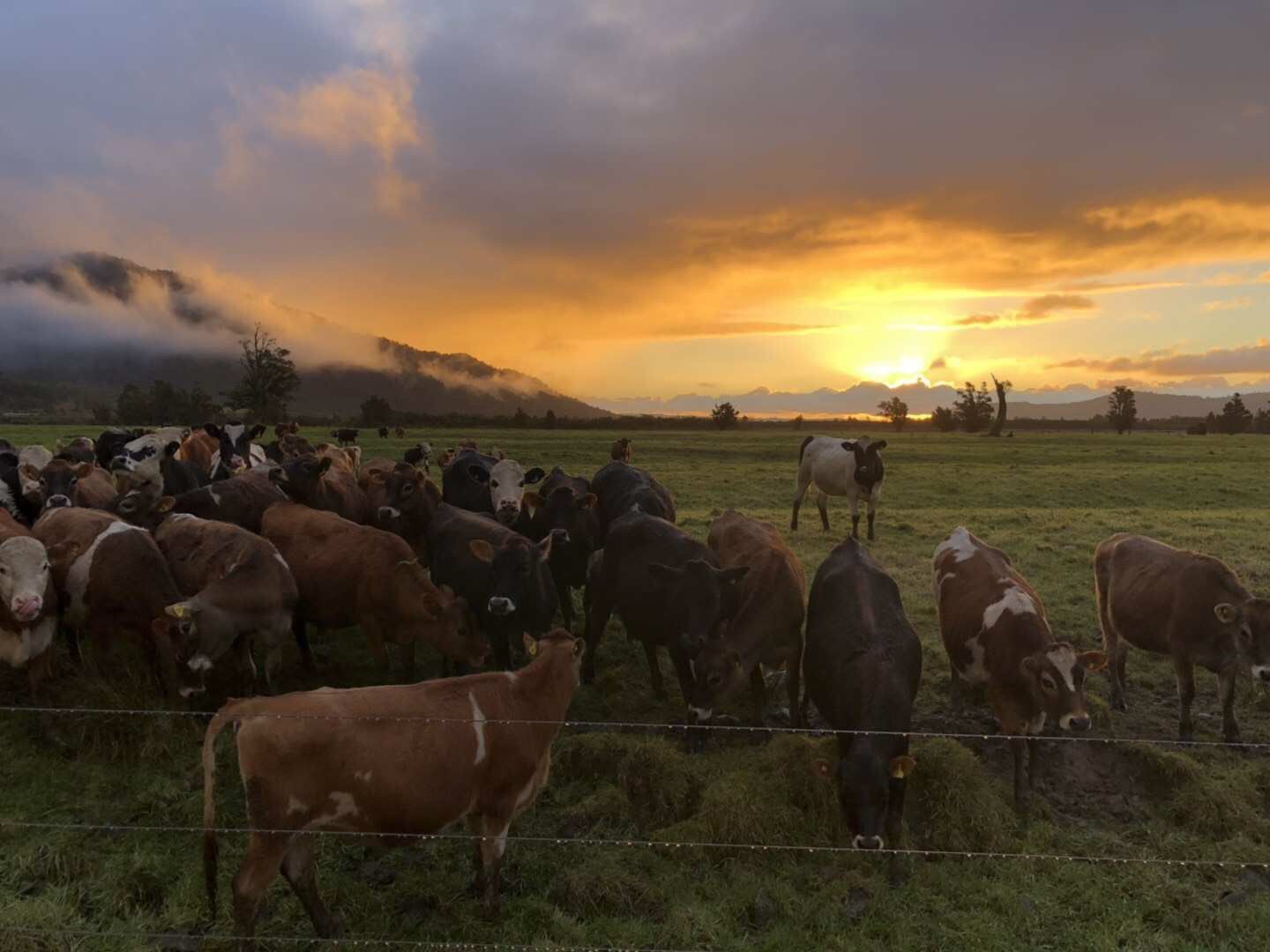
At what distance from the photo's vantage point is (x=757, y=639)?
7.38m

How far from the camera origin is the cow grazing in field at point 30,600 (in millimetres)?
7051

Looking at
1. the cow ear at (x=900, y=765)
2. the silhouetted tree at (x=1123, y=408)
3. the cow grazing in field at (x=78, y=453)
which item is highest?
the silhouetted tree at (x=1123, y=408)

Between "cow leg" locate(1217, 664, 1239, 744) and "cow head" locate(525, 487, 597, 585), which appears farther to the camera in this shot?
"cow head" locate(525, 487, 597, 585)

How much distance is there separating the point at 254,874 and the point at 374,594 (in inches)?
153

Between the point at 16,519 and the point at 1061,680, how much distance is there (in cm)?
1268

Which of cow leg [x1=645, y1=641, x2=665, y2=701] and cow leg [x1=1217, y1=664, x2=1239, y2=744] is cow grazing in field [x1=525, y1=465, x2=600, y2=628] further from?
cow leg [x1=1217, y1=664, x2=1239, y2=744]

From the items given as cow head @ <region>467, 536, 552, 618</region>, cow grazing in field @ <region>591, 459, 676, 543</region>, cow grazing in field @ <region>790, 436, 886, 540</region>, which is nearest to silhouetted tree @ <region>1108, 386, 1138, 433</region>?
cow grazing in field @ <region>790, 436, 886, 540</region>

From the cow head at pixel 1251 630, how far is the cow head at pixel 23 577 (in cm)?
1048

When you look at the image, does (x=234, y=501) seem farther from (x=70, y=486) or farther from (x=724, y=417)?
(x=724, y=417)

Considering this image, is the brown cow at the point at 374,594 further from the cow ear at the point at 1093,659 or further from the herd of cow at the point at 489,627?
the cow ear at the point at 1093,659

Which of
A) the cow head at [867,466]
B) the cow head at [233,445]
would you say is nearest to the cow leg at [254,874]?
the cow head at [233,445]

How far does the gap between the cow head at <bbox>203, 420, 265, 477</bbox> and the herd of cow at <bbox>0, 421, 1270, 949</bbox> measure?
3.61 meters

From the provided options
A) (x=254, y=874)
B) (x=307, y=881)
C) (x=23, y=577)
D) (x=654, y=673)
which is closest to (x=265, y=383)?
(x=23, y=577)

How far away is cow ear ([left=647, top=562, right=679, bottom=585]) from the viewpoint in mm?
7695
